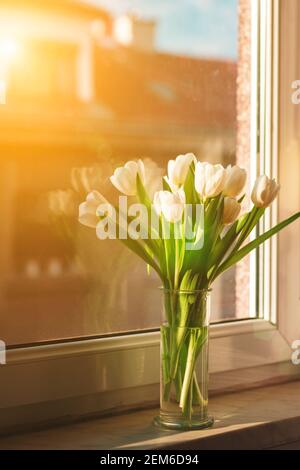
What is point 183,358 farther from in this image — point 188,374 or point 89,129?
point 89,129

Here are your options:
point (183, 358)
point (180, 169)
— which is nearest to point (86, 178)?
point (180, 169)

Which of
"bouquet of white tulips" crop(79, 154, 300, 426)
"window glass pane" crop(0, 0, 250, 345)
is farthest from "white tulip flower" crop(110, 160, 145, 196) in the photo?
"window glass pane" crop(0, 0, 250, 345)

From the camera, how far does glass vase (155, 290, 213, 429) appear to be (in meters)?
1.16

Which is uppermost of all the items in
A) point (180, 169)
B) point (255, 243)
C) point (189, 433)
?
point (180, 169)

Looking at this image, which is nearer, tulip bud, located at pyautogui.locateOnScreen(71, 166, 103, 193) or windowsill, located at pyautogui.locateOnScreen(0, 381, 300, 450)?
windowsill, located at pyautogui.locateOnScreen(0, 381, 300, 450)

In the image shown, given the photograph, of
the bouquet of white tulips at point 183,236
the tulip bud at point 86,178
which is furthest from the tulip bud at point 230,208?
the tulip bud at point 86,178

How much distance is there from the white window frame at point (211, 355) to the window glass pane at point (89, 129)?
39 mm

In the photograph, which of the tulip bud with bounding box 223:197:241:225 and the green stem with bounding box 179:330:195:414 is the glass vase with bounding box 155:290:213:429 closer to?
the green stem with bounding box 179:330:195:414

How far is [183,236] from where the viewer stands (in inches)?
45.6

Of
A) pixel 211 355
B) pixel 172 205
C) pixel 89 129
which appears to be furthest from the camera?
pixel 211 355

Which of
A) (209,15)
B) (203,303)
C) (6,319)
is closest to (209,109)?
(209,15)

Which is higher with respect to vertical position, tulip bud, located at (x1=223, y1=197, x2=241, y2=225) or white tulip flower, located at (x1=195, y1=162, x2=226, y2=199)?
white tulip flower, located at (x1=195, y1=162, x2=226, y2=199)

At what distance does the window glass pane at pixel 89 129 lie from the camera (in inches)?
45.6

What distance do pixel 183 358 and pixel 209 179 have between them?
0.85 feet
